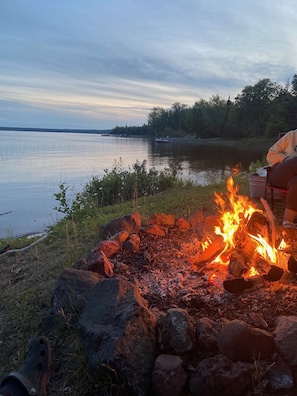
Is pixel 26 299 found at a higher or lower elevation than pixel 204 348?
lower

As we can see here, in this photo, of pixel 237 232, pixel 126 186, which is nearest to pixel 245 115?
pixel 126 186

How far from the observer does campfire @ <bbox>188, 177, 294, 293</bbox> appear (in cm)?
244

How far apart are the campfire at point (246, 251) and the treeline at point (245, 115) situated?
40.7m

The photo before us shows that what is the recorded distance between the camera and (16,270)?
3.86 m

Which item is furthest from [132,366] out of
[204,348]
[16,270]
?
[16,270]

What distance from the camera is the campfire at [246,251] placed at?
244 centimetres

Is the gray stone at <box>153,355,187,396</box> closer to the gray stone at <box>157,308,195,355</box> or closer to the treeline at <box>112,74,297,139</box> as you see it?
the gray stone at <box>157,308,195,355</box>

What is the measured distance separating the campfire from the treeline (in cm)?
4066

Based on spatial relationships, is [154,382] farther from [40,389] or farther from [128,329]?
[40,389]

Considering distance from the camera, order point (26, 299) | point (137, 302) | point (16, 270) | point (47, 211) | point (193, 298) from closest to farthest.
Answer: point (137, 302) → point (193, 298) → point (26, 299) → point (16, 270) → point (47, 211)

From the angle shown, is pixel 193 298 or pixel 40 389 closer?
pixel 40 389

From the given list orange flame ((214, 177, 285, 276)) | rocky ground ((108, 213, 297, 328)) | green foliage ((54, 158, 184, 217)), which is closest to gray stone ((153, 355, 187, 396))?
rocky ground ((108, 213, 297, 328))

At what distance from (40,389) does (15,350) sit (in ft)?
1.93

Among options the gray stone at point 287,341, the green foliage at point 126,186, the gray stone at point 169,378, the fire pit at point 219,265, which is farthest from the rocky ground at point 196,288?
the green foliage at point 126,186
